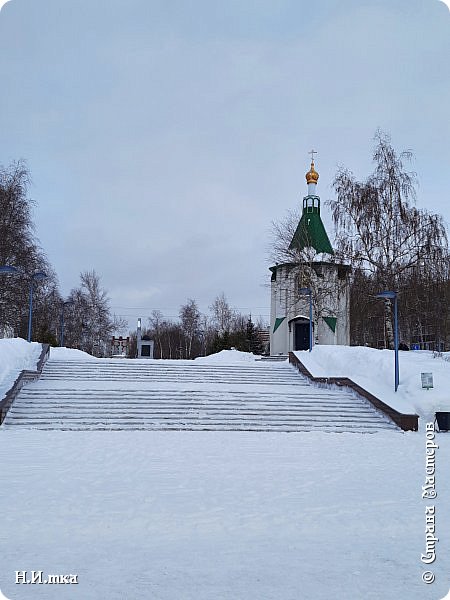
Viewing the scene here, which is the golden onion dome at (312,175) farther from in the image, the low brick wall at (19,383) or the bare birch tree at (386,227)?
the low brick wall at (19,383)

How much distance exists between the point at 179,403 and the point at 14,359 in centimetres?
575

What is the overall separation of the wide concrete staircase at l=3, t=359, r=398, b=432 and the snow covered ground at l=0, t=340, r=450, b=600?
265 centimetres

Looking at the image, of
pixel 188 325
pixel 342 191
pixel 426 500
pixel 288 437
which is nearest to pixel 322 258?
pixel 342 191

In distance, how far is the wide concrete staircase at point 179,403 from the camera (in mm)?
13156

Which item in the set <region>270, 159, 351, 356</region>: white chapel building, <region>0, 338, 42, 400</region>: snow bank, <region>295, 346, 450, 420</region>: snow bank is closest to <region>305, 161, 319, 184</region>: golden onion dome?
<region>270, 159, 351, 356</region>: white chapel building

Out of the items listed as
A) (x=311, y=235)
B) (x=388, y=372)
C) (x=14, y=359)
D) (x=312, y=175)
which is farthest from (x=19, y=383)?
(x=312, y=175)

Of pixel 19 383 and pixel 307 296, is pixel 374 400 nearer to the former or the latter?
pixel 19 383

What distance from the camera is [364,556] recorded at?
4.72 metres

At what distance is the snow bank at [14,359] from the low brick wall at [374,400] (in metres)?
8.93

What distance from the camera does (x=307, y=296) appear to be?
32938mm

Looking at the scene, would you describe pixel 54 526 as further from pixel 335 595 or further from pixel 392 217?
pixel 392 217

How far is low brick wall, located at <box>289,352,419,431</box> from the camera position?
13.3m

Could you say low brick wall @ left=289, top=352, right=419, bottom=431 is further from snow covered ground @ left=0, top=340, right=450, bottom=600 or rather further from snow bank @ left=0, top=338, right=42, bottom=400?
snow bank @ left=0, top=338, right=42, bottom=400

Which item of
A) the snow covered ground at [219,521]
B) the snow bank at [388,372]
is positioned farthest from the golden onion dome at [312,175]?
the snow covered ground at [219,521]
